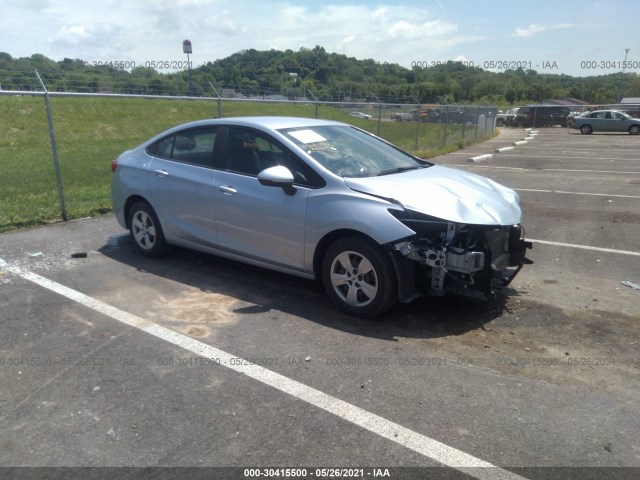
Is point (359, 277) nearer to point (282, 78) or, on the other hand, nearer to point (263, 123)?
point (263, 123)

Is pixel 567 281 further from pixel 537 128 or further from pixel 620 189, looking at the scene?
pixel 537 128

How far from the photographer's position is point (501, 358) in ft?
12.6

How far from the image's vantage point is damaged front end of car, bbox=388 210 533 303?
4.12m

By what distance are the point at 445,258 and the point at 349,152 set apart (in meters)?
1.59

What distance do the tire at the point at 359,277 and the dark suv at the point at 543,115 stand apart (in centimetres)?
3962

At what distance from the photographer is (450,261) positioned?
4.14 m

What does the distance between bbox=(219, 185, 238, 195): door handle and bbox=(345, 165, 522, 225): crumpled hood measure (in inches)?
48.1

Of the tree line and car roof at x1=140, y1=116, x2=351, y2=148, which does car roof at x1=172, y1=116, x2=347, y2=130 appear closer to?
car roof at x1=140, y1=116, x2=351, y2=148

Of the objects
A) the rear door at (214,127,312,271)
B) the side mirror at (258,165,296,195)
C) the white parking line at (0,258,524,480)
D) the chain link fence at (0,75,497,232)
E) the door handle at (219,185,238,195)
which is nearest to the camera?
the white parking line at (0,258,524,480)

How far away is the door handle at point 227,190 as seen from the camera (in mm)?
5146

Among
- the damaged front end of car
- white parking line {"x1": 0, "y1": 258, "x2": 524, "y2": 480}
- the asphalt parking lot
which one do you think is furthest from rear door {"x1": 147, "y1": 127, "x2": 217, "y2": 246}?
the damaged front end of car

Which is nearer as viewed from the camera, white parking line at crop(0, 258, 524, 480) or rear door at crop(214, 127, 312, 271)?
white parking line at crop(0, 258, 524, 480)

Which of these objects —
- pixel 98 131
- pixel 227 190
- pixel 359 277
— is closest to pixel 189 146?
pixel 227 190

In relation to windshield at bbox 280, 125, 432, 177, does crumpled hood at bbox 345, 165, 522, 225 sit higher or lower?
lower
